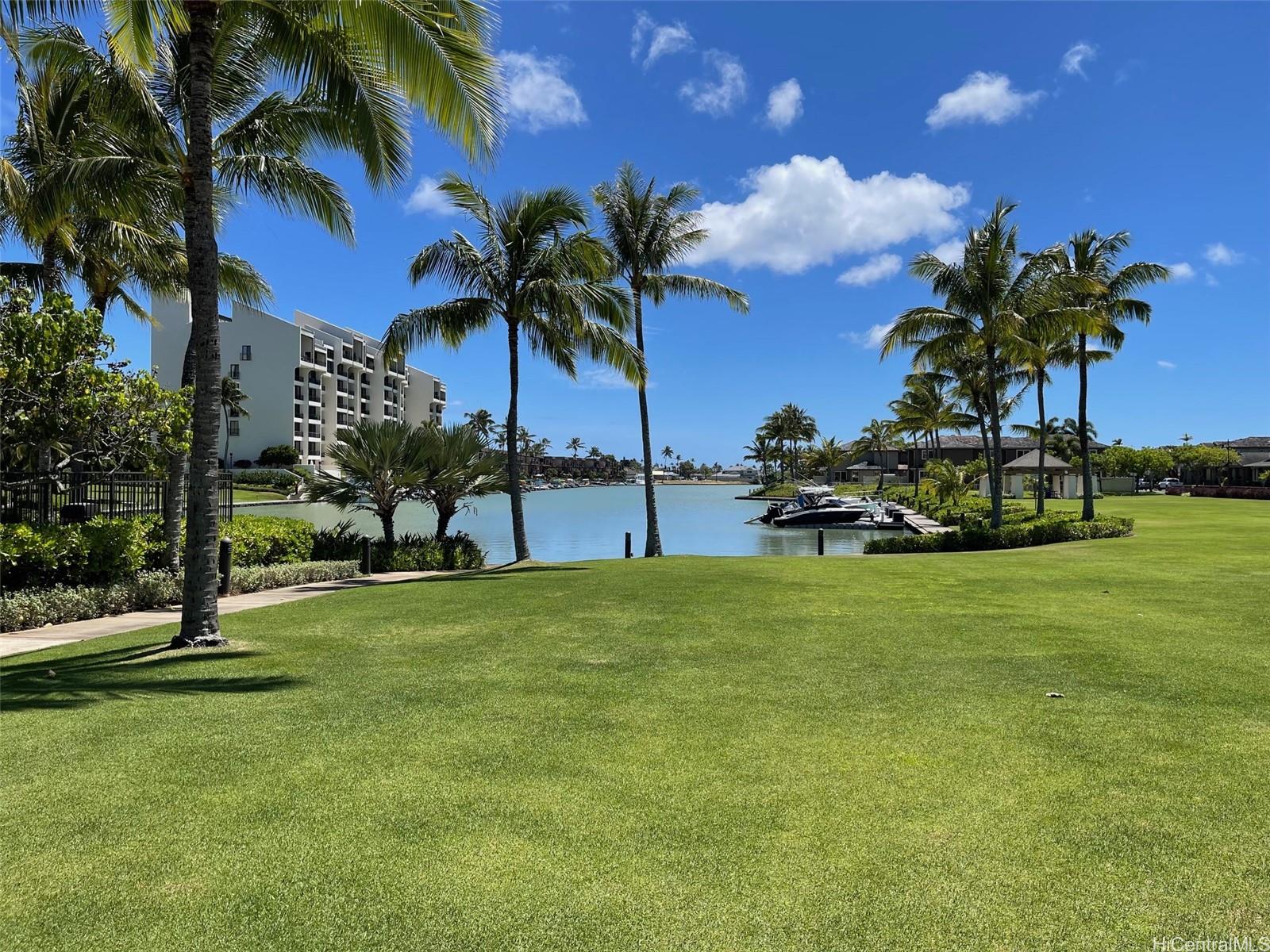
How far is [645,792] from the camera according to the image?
4.21 m

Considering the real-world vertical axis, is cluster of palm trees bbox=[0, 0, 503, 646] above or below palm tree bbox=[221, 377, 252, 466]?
below

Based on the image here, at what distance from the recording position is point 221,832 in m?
3.74

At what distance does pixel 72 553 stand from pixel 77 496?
3005 mm

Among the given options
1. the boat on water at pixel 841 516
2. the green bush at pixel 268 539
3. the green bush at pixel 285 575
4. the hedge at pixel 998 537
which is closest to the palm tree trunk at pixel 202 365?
the green bush at pixel 285 575

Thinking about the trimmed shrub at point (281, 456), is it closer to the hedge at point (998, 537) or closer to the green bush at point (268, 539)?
the green bush at point (268, 539)

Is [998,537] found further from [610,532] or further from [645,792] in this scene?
[610,532]

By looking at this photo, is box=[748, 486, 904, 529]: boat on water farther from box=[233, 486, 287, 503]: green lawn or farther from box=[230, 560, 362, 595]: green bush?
box=[233, 486, 287, 503]: green lawn

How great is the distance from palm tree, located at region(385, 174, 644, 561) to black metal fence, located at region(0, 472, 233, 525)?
6.70m

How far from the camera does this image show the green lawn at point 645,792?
3.03 meters

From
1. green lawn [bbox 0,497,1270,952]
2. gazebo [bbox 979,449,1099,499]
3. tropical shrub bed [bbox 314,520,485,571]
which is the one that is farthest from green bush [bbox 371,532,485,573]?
gazebo [bbox 979,449,1099,499]

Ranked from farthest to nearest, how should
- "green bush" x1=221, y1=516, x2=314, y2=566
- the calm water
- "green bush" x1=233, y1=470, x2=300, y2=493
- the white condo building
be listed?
1. the white condo building
2. "green bush" x1=233, y1=470, x2=300, y2=493
3. the calm water
4. "green bush" x1=221, y1=516, x2=314, y2=566

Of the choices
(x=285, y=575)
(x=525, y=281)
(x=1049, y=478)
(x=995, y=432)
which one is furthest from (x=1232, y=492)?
(x=285, y=575)

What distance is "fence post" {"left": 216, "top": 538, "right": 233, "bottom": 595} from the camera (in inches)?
517

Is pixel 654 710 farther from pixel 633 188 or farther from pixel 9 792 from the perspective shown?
pixel 633 188
